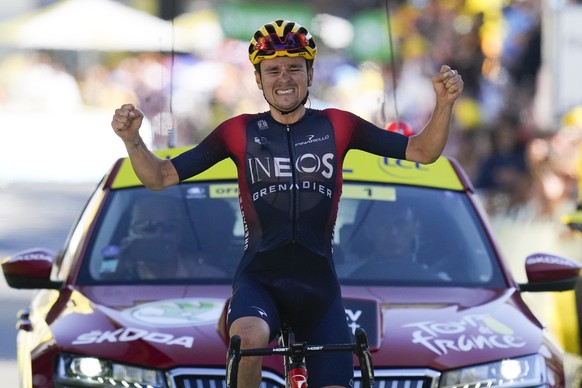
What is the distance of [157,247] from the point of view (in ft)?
25.4

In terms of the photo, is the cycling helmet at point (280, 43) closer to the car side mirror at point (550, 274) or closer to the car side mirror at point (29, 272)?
the car side mirror at point (29, 272)

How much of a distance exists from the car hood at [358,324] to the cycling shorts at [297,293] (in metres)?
0.54

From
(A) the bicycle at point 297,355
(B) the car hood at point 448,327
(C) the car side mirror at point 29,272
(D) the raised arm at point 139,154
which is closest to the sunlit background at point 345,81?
(C) the car side mirror at point 29,272

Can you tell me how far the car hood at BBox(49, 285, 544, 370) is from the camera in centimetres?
632

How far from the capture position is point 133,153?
5816 millimetres

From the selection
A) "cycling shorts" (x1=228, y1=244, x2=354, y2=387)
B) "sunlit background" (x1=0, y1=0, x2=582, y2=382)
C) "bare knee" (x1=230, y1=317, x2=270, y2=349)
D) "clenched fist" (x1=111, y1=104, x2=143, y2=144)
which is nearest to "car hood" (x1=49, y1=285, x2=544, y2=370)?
"cycling shorts" (x1=228, y1=244, x2=354, y2=387)

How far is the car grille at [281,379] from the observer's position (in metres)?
6.14

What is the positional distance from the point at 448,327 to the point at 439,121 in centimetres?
115

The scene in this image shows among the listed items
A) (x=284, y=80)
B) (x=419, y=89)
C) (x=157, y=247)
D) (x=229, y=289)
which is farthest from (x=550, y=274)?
(x=419, y=89)

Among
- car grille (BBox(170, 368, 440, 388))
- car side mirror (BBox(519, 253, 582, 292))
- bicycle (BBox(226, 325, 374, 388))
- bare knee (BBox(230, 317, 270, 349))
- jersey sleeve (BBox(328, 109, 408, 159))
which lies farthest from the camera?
car side mirror (BBox(519, 253, 582, 292))

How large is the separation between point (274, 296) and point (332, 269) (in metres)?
0.23

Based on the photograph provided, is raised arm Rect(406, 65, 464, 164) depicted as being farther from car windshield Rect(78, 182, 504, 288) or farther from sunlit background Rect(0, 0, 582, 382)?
sunlit background Rect(0, 0, 582, 382)

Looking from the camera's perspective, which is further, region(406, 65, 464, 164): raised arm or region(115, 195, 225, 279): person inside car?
region(115, 195, 225, 279): person inside car

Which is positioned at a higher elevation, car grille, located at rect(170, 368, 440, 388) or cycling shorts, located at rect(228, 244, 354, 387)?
cycling shorts, located at rect(228, 244, 354, 387)
